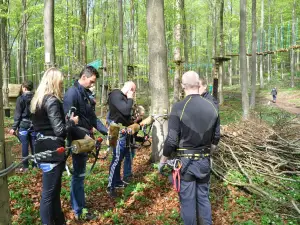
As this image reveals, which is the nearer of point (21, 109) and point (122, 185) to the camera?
point (122, 185)

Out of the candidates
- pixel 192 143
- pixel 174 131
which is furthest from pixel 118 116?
pixel 192 143

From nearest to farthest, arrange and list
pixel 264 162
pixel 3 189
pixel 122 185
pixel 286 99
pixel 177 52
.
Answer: pixel 3 189 < pixel 122 185 < pixel 264 162 < pixel 177 52 < pixel 286 99

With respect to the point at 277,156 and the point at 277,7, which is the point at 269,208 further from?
the point at 277,7

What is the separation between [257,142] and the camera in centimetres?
657

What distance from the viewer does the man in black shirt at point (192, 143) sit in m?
3.20

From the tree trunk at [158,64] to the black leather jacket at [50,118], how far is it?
2813mm

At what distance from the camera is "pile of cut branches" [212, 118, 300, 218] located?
4930 millimetres

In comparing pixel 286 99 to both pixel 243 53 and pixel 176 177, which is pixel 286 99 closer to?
pixel 243 53

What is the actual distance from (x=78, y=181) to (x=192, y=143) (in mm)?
1826

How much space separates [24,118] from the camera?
593 cm

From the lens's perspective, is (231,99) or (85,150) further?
(231,99)

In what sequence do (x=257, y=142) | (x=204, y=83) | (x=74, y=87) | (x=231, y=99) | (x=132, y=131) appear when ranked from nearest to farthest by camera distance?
(x=74, y=87) → (x=132, y=131) → (x=204, y=83) → (x=257, y=142) → (x=231, y=99)

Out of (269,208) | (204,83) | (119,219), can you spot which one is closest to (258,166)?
(269,208)

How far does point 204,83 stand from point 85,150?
284cm
